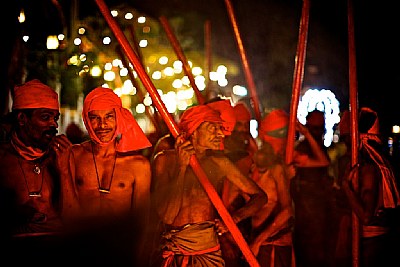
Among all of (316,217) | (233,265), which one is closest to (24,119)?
(233,265)

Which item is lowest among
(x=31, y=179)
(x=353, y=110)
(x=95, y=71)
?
(x=31, y=179)

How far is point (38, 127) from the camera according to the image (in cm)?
530

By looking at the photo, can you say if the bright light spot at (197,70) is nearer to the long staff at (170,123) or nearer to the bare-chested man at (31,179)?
the bare-chested man at (31,179)

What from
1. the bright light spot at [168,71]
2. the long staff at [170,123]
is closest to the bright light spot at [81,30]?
the bright light spot at [168,71]

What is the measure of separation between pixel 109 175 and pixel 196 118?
92cm

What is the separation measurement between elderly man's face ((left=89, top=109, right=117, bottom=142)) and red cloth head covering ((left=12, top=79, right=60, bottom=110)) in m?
0.35

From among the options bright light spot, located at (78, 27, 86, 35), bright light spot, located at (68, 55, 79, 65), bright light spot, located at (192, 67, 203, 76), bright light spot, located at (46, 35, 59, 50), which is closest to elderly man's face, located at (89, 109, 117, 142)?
bright light spot, located at (46, 35, 59, 50)

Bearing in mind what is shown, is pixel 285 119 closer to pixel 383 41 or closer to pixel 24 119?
pixel 24 119

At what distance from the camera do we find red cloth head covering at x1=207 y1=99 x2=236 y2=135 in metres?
6.78

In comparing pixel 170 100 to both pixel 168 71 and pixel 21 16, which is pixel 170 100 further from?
pixel 21 16

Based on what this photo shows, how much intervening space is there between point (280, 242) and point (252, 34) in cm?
725

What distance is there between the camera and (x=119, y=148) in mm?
5648

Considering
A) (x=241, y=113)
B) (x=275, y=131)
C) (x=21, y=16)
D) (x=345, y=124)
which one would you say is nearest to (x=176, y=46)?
(x=241, y=113)

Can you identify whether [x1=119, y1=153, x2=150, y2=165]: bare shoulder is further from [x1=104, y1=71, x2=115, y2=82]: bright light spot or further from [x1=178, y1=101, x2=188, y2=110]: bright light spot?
[x1=178, y1=101, x2=188, y2=110]: bright light spot
